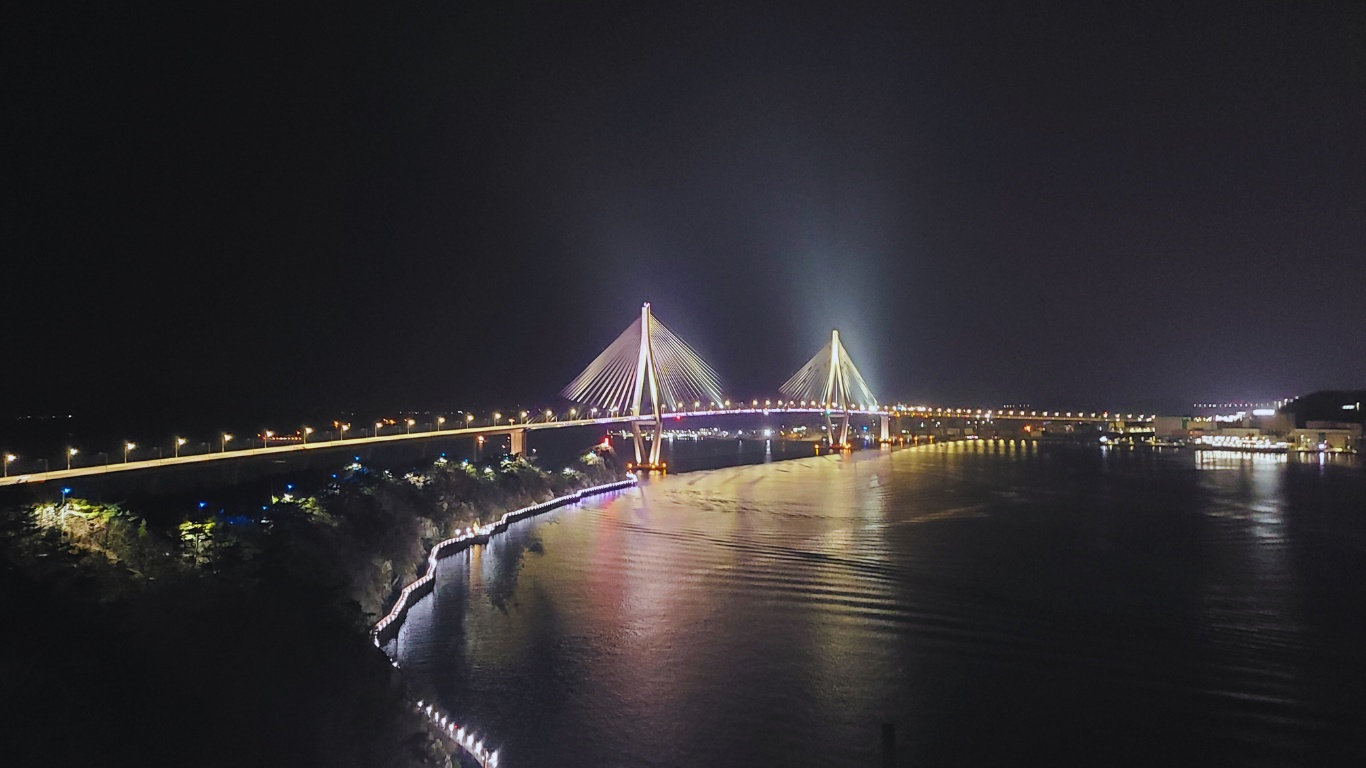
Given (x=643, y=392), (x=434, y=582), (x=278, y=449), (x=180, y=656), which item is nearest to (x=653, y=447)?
(x=643, y=392)

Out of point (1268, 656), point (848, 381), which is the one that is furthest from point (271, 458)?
point (848, 381)

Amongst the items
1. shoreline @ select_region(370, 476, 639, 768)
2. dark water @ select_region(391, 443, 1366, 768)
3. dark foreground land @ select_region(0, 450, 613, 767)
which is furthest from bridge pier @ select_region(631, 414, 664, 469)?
dark foreground land @ select_region(0, 450, 613, 767)

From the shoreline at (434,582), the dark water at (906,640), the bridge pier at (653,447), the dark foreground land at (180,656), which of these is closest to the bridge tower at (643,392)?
the bridge pier at (653,447)

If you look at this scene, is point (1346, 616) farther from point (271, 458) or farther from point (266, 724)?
point (271, 458)

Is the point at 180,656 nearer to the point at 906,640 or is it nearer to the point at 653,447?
the point at 906,640

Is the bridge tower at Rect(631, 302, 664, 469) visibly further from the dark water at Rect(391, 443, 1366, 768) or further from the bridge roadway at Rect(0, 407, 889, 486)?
the dark water at Rect(391, 443, 1366, 768)

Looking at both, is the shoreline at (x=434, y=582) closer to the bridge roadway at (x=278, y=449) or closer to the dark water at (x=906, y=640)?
the dark water at (x=906, y=640)
